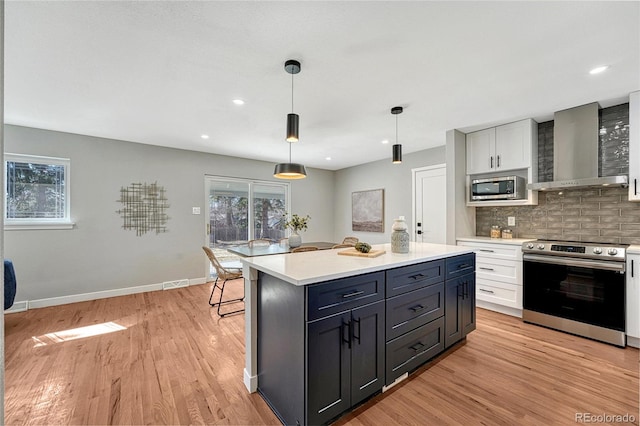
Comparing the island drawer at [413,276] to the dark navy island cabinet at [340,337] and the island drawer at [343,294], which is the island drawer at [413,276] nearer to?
the dark navy island cabinet at [340,337]

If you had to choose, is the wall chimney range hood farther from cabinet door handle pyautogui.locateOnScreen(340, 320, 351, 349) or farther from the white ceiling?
cabinet door handle pyautogui.locateOnScreen(340, 320, 351, 349)

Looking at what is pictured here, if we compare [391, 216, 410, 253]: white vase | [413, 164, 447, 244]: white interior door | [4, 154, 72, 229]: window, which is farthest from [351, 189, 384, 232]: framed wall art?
[4, 154, 72, 229]: window

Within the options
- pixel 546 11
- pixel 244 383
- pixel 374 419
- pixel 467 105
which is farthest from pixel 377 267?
pixel 467 105

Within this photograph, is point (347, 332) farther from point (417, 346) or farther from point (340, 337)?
point (417, 346)

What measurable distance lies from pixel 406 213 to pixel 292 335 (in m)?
4.15

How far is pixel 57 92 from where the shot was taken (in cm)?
263

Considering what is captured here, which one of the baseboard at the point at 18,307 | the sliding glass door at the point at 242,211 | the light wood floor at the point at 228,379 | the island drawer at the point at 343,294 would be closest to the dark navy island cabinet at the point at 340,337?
the island drawer at the point at 343,294

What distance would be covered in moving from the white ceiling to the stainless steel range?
1.59 m

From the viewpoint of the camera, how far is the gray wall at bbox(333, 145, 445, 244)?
5.05 m

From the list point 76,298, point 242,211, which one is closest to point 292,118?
point 242,211

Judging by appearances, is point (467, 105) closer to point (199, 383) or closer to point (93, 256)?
point (199, 383)

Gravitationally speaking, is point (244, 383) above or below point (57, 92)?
below

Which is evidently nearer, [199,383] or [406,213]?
[199,383]

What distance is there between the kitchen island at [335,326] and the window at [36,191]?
3725 millimetres
